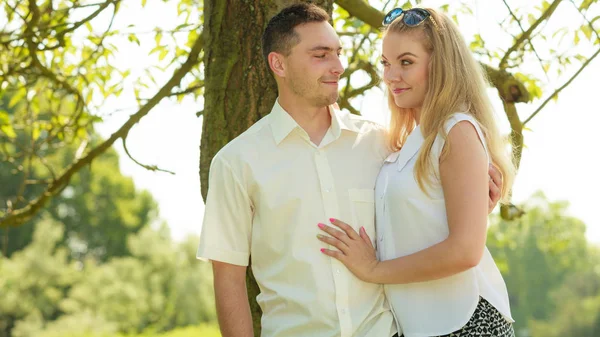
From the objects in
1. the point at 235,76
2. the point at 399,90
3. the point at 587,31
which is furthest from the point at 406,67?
the point at 587,31

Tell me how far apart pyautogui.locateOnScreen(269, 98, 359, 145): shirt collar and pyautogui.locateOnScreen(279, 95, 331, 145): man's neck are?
0.04m

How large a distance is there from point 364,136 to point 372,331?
764mm

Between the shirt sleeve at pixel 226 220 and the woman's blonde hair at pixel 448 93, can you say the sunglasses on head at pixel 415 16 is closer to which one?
the woman's blonde hair at pixel 448 93

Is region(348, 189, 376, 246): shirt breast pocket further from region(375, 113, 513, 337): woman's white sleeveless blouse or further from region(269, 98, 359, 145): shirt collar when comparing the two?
region(269, 98, 359, 145): shirt collar

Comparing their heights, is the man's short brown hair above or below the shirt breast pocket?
above

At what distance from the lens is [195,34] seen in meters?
6.25

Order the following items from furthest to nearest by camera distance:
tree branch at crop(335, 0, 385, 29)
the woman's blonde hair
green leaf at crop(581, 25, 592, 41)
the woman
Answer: green leaf at crop(581, 25, 592, 41) → tree branch at crop(335, 0, 385, 29) → the woman's blonde hair → the woman

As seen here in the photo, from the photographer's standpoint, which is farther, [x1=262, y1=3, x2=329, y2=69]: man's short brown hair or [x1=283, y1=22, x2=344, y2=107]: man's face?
[x1=262, y1=3, x2=329, y2=69]: man's short brown hair

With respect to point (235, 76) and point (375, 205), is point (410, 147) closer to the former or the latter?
point (375, 205)

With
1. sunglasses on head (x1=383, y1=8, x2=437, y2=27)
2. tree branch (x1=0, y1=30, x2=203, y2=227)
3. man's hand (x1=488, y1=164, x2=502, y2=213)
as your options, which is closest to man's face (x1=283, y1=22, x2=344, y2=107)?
sunglasses on head (x1=383, y1=8, x2=437, y2=27)

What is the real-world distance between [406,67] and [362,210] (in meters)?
0.53

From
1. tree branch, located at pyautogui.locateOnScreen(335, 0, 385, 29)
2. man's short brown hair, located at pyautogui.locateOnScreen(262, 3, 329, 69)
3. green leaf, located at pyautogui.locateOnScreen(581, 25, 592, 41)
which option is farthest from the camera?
green leaf, located at pyautogui.locateOnScreen(581, 25, 592, 41)

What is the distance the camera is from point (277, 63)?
3.42 meters

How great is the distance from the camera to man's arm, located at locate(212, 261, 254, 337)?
3057 millimetres
